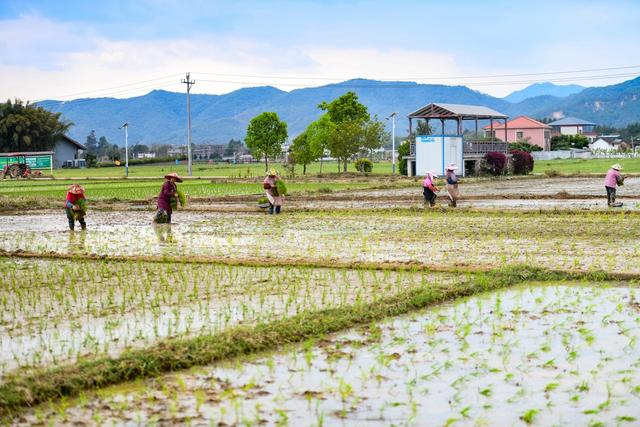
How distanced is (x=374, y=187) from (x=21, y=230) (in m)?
19.4

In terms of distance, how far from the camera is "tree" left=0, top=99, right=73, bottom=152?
86812 millimetres

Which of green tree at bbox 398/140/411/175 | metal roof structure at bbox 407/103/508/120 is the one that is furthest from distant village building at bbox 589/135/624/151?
metal roof structure at bbox 407/103/508/120

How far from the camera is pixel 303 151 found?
62.0 metres

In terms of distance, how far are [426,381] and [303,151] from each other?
55850 mm

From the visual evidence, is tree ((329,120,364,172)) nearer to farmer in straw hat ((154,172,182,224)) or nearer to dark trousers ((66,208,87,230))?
farmer in straw hat ((154,172,182,224))

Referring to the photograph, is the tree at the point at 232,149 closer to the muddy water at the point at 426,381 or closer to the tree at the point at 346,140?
the tree at the point at 346,140

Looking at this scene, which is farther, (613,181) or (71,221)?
(613,181)

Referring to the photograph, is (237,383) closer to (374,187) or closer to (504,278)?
(504,278)

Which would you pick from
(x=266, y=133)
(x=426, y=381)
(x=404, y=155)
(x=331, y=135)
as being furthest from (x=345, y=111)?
(x=426, y=381)

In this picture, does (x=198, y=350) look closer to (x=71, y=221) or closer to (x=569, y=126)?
(x=71, y=221)

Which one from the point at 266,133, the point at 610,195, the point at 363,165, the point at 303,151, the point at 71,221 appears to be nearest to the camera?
the point at 71,221

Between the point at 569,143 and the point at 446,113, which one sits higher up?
the point at 446,113

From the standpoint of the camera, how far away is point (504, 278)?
430 inches

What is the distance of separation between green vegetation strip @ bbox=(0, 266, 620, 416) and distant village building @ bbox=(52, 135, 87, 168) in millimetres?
86730
